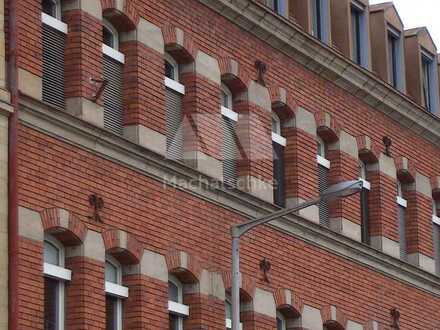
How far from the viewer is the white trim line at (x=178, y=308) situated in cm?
3475

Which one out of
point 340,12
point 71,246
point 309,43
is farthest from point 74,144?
point 340,12

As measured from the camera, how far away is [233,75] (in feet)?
125

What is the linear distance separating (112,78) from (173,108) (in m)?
2.08

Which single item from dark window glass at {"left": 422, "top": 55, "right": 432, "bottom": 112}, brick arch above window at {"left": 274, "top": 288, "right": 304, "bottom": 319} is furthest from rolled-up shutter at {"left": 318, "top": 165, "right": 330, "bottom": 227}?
dark window glass at {"left": 422, "top": 55, "right": 432, "bottom": 112}

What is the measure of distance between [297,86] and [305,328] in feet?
16.8

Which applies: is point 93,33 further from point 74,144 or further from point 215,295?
point 215,295

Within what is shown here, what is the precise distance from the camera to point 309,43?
4078 centimetres

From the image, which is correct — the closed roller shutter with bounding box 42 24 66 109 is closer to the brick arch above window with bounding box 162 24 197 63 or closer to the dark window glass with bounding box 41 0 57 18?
the dark window glass with bounding box 41 0 57 18

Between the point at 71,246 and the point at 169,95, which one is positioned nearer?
the point at 71,246

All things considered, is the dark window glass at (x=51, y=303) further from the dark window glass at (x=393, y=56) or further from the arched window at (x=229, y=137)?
the dark window glass at (x=393, y=56)

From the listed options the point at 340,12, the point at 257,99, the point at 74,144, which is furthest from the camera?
the point at 340,12

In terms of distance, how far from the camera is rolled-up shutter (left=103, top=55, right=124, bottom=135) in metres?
34.0

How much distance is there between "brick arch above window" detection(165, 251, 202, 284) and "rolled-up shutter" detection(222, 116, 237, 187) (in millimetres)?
2625

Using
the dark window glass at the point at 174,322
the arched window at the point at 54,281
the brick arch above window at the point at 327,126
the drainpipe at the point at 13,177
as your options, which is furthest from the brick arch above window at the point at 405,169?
the drainpipe at the point at 13,177
